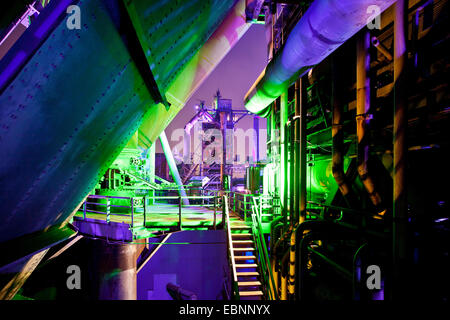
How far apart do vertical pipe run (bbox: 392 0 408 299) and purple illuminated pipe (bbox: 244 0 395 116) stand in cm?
74

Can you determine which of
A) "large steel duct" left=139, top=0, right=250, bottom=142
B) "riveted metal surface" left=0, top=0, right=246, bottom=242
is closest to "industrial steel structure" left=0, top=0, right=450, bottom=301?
"riveted metal surface" left=0, top=0, right=246, bottom=242

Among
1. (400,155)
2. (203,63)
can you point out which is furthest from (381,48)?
(203,63)

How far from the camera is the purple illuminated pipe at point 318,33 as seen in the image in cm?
361

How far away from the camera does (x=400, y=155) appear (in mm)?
3854

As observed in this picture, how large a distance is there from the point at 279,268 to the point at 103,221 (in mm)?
6623

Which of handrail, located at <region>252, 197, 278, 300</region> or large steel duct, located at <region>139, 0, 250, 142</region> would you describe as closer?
handrail, located at <region>252, 197, 278, 300</region>

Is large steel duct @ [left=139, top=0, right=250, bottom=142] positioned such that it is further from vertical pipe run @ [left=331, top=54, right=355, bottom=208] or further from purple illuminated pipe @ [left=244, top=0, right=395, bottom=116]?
vertical pipe run @ [left=331, top=54, right=355, bottom=208]

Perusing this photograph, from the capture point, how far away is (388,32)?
17.4 feet

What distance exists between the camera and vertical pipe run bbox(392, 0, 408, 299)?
3.76 m

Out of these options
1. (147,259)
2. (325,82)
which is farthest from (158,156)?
(325,82)

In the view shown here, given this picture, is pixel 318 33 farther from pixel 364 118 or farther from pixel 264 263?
pixel 264 263

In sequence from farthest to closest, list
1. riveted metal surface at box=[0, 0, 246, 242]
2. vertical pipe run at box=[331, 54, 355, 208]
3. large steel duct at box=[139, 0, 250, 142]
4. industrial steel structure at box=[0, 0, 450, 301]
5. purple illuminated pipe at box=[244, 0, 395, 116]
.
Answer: large steel duct at box=[139, 0, 250, 142] → vertical pipe run at box=[331, 54, 355, 208] → purple illuminated pipe at box=[244, 0, 395, 116] → industrial steel structure at box=[0, 0, 450, 301] → riveted metal surface at box=[0, 0, 246, 242]

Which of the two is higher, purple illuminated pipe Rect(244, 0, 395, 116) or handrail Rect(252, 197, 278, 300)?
purple illuminated pipe Rect(244, 0, 395, 116)

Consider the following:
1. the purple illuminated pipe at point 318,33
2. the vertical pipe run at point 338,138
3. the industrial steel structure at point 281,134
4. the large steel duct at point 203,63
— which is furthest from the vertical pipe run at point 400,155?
the large steel duct at point 203,63
